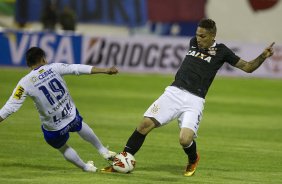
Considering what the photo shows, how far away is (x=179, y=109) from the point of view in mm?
11734

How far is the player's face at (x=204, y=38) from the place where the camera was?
11766mm

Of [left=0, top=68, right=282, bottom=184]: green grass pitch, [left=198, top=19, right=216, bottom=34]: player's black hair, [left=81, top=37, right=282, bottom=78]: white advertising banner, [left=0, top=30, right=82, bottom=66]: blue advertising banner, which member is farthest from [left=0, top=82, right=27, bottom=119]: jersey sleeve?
[left=81, top=37, right=282, bottom=78]: white advertising banner

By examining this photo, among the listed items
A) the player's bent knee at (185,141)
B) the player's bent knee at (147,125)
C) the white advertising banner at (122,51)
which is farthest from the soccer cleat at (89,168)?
the white advertising banner at (122,51)

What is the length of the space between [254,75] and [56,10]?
8752 millimetres

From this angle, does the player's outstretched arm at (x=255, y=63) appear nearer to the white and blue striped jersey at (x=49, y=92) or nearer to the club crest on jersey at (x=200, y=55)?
the club crest on jersey at (x=200, y=55)

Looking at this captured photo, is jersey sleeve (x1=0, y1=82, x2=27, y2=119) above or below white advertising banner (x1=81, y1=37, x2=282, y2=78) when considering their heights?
above

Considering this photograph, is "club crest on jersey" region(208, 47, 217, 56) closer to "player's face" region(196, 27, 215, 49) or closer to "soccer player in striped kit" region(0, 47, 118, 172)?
"player's face" region(196, 27, 215, 49)

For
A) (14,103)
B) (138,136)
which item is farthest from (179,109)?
(14,103)

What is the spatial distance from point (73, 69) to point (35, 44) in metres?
19.0

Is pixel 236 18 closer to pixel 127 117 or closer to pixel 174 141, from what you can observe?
pixel 127 117

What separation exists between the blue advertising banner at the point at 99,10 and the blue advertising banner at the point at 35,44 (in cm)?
553

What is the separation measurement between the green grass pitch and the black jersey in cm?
124

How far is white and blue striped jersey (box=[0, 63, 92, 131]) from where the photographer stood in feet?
37.2

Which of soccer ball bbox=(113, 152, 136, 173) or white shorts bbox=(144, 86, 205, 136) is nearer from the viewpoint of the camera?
soccer ball bbox=(113, 152, 136, 173)
